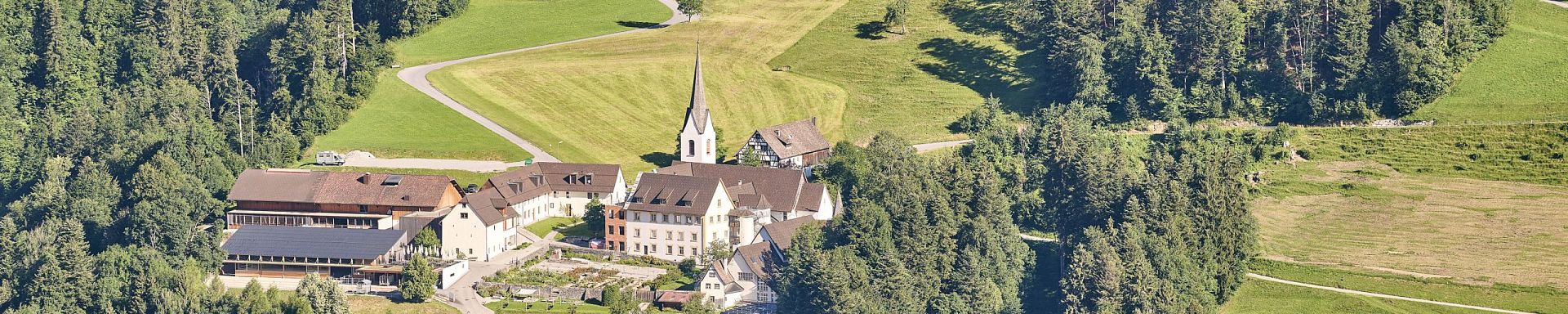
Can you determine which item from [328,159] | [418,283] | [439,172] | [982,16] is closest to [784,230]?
[418,283]

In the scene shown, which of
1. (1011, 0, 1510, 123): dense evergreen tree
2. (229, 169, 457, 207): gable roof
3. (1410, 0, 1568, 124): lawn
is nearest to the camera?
(229, 169, 457, 207): gable roof

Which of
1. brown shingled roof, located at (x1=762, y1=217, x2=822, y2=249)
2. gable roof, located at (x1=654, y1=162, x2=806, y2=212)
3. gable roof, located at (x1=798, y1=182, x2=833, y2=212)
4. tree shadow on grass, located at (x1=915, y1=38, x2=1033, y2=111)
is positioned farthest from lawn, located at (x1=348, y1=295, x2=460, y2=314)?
tree shadow on grass, located at (x1=915, y1=38, x2=1033, y2=111)

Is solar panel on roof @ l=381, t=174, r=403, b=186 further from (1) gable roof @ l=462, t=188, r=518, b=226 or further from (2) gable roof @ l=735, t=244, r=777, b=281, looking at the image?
(2) gable roof @ l=735, t=244, r=777, b=281

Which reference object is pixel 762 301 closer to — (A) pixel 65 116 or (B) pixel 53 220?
(B) pixel 53 220

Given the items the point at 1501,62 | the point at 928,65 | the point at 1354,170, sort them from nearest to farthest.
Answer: the point at 1354,170 → the point at 1501,62 → the point at 928,65

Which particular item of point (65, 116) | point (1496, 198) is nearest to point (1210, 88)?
point (1496, 198)

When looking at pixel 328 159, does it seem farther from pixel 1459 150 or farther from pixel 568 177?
pixel 1459 150

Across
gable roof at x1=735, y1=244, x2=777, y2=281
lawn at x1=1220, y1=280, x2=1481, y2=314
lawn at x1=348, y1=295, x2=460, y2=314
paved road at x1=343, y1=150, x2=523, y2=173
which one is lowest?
lawn at x1=1220, y1=280, x2=1481, y2=314
